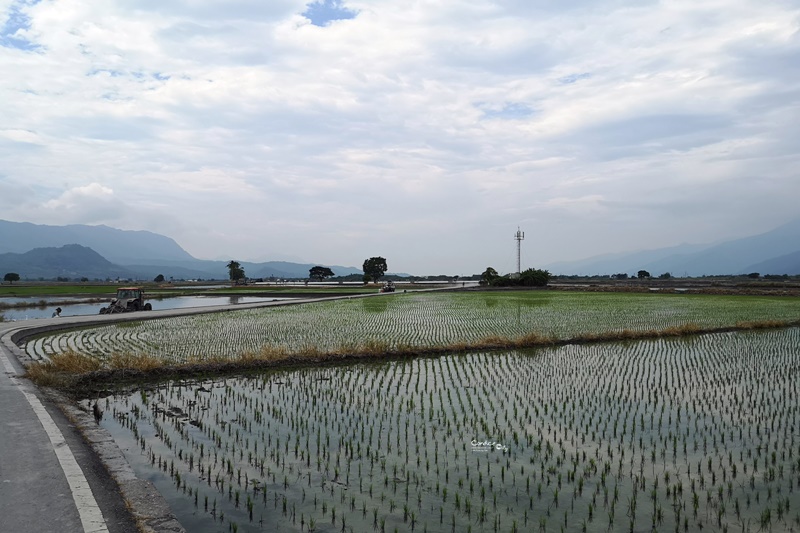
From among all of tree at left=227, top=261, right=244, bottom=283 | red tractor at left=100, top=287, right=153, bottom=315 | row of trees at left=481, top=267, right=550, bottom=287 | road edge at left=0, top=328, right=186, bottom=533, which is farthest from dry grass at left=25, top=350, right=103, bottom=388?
tree at left=227, top=261, right=244, bottom=283

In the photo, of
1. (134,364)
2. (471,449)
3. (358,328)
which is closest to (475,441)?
(471,449)

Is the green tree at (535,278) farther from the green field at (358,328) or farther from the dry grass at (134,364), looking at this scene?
the dry grass at (134,364)

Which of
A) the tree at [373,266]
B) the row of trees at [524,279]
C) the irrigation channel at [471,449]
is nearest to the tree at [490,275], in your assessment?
the row of trees at [524,279]

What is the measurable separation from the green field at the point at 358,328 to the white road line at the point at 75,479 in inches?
243

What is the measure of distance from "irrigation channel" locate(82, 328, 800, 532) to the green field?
15.5ft

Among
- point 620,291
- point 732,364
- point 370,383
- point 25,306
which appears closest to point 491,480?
point 370,383

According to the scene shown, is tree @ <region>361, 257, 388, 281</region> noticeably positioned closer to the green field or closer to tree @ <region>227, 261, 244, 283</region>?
tree @ <region>227, 261, 244, 283</region>

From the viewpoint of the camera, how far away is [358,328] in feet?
74.2

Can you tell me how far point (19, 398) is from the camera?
9648mm

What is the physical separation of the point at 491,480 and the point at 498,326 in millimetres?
17093

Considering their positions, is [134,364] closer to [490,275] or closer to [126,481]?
[126,481]

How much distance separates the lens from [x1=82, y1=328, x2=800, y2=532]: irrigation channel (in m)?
5.63

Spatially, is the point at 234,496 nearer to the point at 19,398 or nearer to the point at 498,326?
the point at 19,398

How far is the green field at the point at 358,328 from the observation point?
17094 mm
